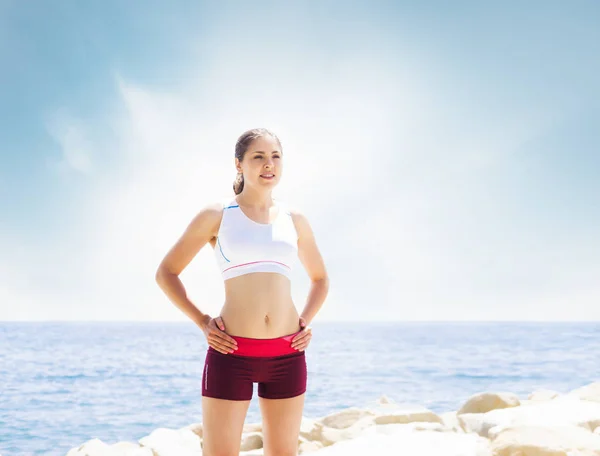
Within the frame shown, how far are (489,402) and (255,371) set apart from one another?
6.13m

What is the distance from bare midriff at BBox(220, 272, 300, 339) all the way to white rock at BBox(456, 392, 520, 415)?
595cm

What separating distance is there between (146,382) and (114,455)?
1021 cm

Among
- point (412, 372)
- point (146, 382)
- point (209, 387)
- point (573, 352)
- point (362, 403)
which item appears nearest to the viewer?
point (209, 387)

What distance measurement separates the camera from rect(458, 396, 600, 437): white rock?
6.43m

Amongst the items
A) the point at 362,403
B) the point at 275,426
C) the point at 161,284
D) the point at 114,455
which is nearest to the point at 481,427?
the point at 114,455

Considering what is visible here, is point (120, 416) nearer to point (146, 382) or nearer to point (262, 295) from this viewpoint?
point (146, 382)

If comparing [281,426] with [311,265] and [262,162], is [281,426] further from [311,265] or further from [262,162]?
[262,162]

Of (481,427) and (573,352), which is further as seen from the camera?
(573,352)

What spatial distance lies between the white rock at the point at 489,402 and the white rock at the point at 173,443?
3457 millimetres

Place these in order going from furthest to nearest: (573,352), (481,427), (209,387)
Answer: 1. (573,352)
2. (481,427)
3. (209,387)

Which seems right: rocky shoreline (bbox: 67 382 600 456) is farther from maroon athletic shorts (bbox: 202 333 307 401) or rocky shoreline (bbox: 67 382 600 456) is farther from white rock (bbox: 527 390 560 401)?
maroon athletic shorts (bbox: 202 333 307 401)

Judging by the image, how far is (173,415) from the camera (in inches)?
471

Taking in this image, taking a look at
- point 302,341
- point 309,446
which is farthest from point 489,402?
point 302,341

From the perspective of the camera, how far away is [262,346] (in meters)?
3.10
